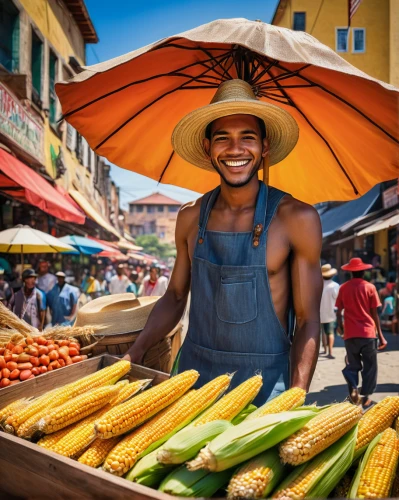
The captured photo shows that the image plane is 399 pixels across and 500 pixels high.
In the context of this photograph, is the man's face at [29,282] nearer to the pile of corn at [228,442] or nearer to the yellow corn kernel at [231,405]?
the pile of corn at [228,442]

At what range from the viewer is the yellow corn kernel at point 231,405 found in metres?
1.57

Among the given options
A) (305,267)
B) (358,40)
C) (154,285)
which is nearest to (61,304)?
(154,285)

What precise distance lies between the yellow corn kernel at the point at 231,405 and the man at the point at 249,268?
523mm

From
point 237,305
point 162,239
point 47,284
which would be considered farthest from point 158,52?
point 162,239

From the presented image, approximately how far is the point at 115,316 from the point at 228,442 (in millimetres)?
2736

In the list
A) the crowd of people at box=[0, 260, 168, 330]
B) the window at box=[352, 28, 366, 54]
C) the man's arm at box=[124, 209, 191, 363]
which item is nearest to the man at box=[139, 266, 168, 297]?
Answer: the crowd of people at box=[0, 260, 168, 330]

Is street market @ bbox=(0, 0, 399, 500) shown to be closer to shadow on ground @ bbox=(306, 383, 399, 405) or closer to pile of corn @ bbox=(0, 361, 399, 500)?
pile of corn @ bbox=(0, 361, 399, 500)

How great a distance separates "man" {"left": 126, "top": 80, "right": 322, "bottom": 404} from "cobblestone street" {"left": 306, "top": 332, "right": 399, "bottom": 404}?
12.5ft

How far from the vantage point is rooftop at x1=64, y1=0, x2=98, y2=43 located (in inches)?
653

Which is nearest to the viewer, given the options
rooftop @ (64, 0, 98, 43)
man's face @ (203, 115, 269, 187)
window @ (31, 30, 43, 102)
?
man's face @ (203, 115, 269, 187)

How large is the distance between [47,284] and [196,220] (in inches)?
335

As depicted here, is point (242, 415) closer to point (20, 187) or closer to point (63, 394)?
point (63, 394)

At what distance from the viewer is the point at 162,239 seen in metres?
110

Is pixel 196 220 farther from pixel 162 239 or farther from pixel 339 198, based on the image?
pixel 162 239
